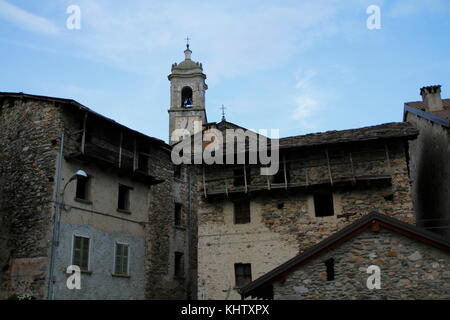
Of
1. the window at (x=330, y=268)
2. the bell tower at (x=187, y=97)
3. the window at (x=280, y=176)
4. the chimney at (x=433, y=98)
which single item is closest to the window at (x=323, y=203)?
the window at (x=280, y=176)

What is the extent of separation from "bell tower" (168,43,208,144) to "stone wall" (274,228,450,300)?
29.2 meters

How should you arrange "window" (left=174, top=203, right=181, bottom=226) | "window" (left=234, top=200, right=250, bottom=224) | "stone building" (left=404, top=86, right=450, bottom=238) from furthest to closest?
1. "window" (left=174, top=203, right=181, bottom=226)
2. "window" (left=234, top=200, right=250, bottom=224)
3. "stone building" (left=404, top=86, right=450, bottom=238)

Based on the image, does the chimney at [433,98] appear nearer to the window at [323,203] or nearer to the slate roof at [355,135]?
the slate roof at [355,135]

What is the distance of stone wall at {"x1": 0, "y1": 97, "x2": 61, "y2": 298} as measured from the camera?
18266mm

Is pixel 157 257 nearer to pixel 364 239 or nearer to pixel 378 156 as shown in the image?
pixel 378 156

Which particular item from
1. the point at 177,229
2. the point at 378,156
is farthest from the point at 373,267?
the point at 177,229

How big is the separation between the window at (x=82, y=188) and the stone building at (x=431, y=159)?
1451 centimetres

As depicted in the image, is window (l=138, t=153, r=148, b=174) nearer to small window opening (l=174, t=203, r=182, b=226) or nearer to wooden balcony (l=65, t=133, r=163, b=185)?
wooden balcony (l=65, t=133, r=163, b=185)

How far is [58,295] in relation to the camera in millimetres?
18000

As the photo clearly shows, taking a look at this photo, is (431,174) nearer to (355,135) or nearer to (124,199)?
(355,135)

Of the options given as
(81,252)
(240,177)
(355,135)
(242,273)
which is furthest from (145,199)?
(355,135)

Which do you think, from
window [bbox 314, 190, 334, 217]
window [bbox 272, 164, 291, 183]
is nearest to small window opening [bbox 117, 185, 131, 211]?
window [bbox 272, 164, 291, 183]

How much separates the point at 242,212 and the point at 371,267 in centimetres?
945
